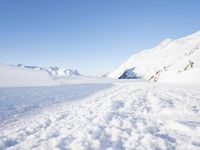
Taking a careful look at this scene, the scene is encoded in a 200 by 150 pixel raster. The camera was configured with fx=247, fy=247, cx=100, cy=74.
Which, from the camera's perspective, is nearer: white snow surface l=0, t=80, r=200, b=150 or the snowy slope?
white snow surface l=0, t=80, r=200, b=150

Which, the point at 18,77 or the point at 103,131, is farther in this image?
the point at 18,77

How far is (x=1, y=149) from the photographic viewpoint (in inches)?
249

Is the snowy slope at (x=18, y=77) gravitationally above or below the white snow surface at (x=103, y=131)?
above

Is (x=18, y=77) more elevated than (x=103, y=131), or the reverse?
(x=18, y=77)

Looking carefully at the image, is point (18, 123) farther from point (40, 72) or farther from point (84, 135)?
point (40, 72)

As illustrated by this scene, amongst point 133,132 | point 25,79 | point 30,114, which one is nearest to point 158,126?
point 133,132

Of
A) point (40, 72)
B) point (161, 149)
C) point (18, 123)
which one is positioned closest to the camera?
point (161, 149)

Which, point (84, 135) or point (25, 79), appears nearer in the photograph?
point (84, 135)

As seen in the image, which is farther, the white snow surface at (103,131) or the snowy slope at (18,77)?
the snowy slope at (18,77)

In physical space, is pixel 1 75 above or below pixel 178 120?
above

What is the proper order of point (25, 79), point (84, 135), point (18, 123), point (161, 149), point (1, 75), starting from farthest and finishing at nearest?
point (25, 79) → point (1, 75) → point (18, 123) → point (84, 135) → point (161, 149)

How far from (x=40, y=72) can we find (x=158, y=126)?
141 feet

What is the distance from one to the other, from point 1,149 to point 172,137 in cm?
477

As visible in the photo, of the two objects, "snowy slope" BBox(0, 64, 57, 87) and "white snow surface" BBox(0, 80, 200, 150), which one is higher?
"snowy slope" BBox(0, 64, 57, 87)
